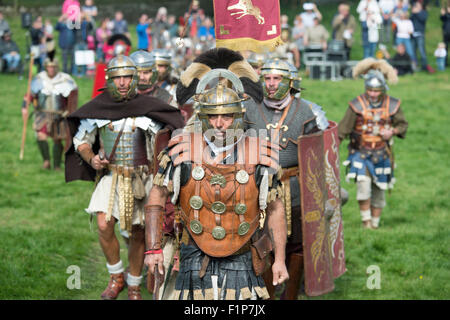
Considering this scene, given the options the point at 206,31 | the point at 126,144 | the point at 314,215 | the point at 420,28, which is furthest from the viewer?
the point at 206,31

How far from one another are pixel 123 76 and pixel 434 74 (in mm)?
16808

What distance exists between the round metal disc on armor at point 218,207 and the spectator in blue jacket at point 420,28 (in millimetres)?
18658

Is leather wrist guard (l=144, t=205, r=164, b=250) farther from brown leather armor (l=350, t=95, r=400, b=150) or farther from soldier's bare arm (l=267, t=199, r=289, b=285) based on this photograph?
brown leather armor (l=350, t=95, r=400, b=150)

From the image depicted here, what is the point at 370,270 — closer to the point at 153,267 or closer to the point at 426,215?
the point at 426,215

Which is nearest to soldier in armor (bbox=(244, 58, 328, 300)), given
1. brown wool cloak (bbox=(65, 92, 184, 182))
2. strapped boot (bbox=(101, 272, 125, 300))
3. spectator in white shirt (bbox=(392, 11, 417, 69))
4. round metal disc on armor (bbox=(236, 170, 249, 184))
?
brown wool cloak (bbox=(65, 92, 184, 182))

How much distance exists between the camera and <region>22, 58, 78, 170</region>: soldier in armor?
13.4 metres

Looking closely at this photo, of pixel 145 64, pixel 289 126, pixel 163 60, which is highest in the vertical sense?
pixel 163 60

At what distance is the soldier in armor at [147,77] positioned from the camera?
8.72 meters

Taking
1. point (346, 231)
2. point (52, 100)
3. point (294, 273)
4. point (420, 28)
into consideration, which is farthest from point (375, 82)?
point (420, 28)

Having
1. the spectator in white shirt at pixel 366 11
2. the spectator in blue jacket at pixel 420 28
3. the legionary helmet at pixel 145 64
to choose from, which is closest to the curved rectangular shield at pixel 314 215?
the legionary helmet at pixel 145 64

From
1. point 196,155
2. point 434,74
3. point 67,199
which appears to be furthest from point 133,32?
point 196,155

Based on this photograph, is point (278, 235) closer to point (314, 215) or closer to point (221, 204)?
point (221, 204)

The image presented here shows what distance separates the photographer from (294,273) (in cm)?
726

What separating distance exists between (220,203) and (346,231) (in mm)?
5509
